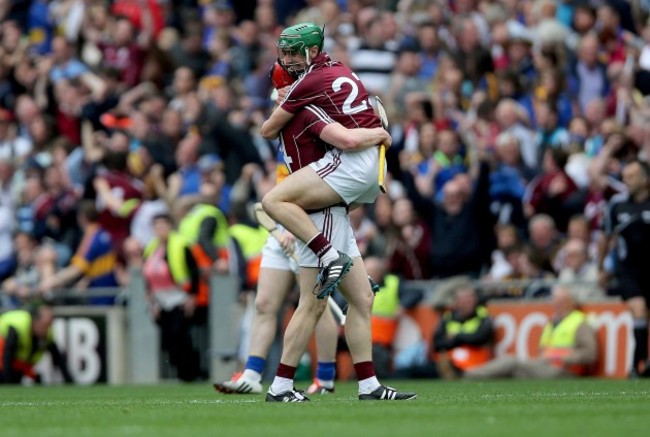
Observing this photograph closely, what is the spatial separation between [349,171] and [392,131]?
955cm

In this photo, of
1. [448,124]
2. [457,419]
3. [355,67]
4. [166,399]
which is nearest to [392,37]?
[355,67]

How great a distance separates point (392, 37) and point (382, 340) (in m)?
4.83

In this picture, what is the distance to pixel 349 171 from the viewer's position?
10516 millimetres

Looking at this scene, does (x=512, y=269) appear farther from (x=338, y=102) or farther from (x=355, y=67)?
(x=338, y=102)

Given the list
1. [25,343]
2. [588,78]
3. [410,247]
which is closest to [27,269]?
[25,343]

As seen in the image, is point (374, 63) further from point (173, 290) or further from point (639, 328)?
point (639, 328)

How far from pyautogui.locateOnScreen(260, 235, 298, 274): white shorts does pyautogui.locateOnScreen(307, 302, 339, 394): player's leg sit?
54cm

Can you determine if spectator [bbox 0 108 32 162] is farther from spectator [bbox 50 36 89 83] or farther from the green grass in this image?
the green grass

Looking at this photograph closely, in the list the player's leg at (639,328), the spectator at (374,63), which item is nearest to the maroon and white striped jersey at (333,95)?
the player's leg at (639,328)

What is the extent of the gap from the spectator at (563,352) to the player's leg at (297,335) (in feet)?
21.7

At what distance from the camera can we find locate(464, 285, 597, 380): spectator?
16.9m

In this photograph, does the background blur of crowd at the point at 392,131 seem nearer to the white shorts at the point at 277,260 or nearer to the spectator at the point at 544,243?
the spectator at the point at 544,243

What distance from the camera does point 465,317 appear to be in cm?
1792

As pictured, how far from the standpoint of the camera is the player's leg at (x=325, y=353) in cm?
1270
